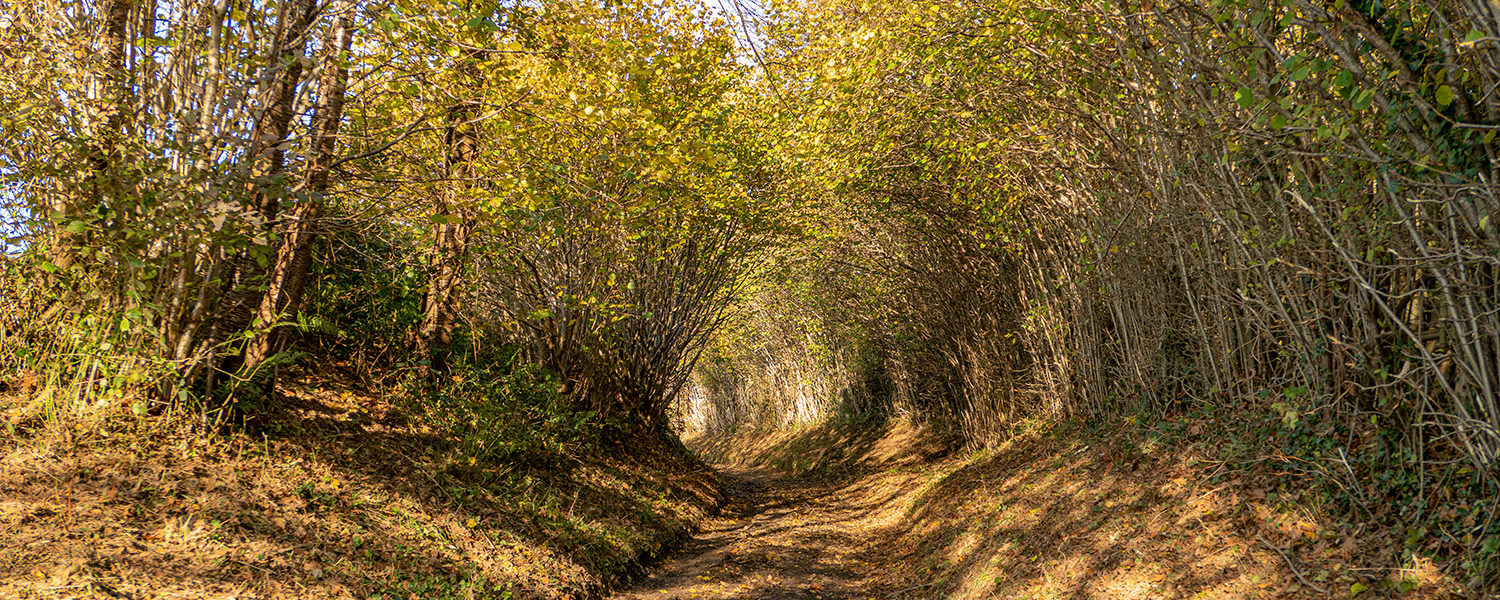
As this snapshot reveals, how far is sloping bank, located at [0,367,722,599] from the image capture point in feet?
11.2

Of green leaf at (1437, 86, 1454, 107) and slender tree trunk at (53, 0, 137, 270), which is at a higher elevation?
slender tree trunk at (53, 0, 137, 270)

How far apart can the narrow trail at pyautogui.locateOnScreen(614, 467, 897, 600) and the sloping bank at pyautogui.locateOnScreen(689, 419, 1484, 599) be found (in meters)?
0.23

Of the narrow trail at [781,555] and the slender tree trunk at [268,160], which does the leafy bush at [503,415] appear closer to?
the narrow trail at [781,555]

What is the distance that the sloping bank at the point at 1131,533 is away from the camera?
11.0 feet

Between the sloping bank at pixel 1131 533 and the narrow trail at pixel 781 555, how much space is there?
0.77ft

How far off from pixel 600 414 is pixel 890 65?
5.81 m

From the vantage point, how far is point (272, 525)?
4.15 meters

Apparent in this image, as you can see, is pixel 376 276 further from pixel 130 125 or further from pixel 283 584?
pixel 283 584

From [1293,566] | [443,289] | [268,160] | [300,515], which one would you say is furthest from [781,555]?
[268,160]

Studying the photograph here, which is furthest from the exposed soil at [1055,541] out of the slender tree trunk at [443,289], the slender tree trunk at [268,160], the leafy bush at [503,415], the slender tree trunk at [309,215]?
the slender tree trunk at [268,160]

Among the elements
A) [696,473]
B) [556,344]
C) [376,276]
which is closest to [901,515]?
[696,473]

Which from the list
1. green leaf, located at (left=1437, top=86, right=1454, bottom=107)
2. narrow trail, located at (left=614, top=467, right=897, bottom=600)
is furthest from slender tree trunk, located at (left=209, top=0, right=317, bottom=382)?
green leaf, located at (left=1437, top=86, right=1454, bottom=107)

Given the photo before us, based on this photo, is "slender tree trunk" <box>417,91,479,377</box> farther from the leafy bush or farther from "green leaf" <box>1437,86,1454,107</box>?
"green leaf" <box>1437,86,1454,107</box>

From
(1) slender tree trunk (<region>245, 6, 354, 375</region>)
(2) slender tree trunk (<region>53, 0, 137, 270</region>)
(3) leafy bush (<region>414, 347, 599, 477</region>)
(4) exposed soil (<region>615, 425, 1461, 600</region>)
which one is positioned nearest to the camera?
(4) exposed soil (<region>615, 425, 1461, 600</region>)
